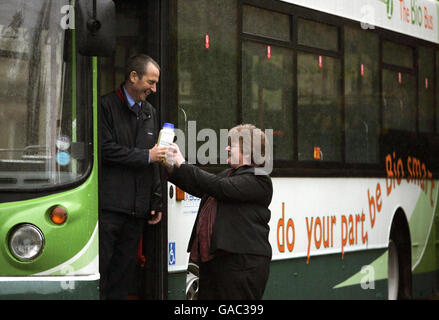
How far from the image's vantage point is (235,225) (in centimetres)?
576

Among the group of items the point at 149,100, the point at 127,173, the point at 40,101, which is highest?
the point at 149,100

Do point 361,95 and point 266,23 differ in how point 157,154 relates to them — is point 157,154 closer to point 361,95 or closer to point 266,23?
point 266,23

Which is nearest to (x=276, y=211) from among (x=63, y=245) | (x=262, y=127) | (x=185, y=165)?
(x=262, y=127)

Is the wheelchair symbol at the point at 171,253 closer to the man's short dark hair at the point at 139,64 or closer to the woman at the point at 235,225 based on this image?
the woman at the point at 235,225

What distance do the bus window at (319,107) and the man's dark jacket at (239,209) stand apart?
2508mm

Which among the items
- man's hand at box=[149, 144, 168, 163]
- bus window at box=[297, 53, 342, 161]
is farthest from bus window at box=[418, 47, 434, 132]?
man's hand at box=[149, 144, 168, 163]

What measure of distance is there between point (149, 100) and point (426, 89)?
4.87m

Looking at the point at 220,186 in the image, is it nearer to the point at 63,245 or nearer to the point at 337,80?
the point at 63,245

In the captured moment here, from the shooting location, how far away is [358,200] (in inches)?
356

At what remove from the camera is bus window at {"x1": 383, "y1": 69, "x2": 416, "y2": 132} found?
980cm
